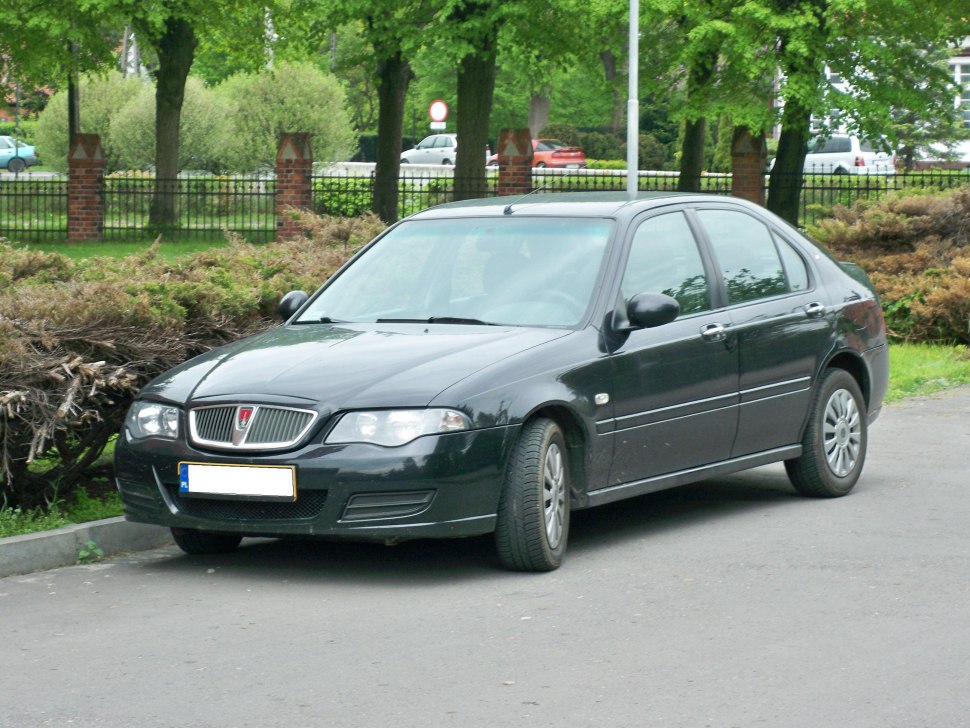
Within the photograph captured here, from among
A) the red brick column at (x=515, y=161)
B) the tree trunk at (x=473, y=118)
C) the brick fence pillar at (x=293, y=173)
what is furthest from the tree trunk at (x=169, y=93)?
the red brick column at (x=515, y=161)

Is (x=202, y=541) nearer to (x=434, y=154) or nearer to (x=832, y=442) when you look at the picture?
(x=832, y=442)

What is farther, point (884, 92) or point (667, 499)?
point (884, 92)

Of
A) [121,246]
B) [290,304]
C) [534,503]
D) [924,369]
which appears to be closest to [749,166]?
[121,246]

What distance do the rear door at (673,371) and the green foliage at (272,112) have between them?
41.5m

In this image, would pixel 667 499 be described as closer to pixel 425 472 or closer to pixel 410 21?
pixel 425 472

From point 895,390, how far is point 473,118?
15.8 meters

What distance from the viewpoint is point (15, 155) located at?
67625mm

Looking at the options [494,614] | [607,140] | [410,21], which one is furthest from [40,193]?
[607,140]

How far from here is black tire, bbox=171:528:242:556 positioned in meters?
7.48

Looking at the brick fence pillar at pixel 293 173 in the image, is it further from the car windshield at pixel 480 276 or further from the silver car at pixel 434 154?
the silver car at pixel 434 154

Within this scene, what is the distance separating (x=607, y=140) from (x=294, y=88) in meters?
23.6

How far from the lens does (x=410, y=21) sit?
28281 millimetres

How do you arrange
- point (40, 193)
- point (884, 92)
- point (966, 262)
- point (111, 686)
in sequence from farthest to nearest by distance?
1. point (40, 193)
2. point (884, 92)
3. point (966, 262)
4. point (111, 686)

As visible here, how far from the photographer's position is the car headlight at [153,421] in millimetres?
7004
